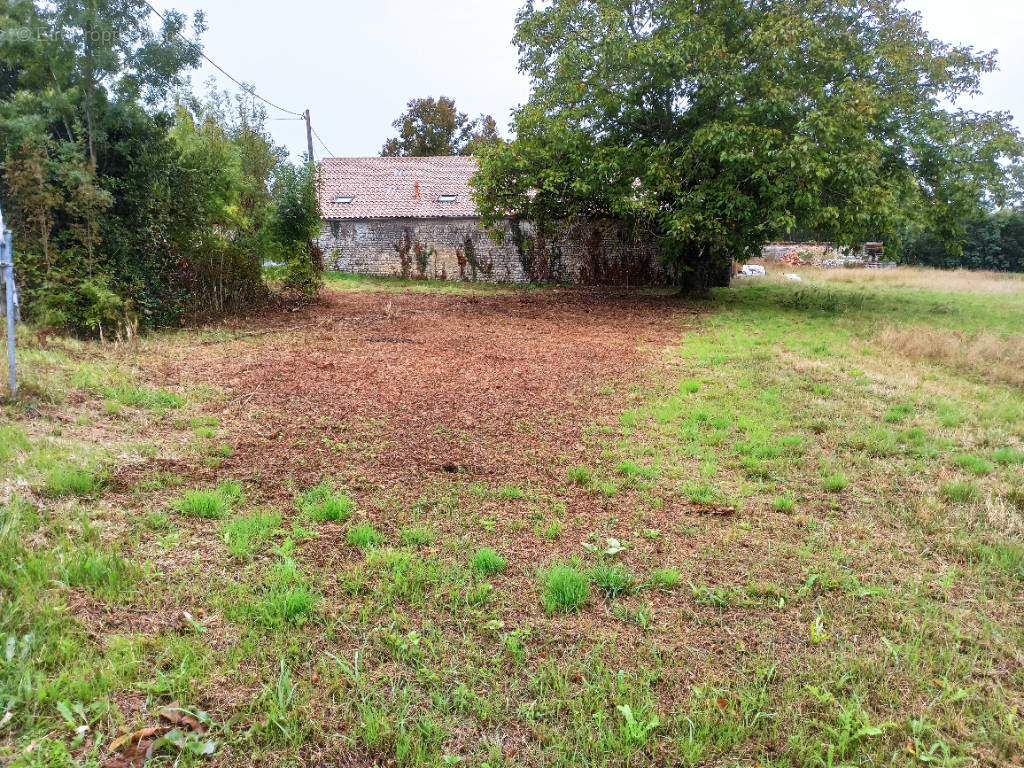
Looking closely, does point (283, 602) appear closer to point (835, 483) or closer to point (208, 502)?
point (208, 502)

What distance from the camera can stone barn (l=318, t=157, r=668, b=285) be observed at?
20906 millimetres

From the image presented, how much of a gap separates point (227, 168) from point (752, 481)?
34.9 ft

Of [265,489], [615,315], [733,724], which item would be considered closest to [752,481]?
[733,724]

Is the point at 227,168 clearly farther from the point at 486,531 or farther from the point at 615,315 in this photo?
the point at 486,531

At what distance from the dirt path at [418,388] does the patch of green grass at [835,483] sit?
1827 millimetres

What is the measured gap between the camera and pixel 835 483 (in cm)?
427

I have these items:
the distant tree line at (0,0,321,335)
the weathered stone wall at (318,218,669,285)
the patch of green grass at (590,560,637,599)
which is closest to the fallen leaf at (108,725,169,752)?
the patch of green grass at (590,560,637,599)

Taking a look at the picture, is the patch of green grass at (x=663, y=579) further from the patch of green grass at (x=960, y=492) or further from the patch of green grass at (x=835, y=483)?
the patch of green grass at (x=960, y=492)

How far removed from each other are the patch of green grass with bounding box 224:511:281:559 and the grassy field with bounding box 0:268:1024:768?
2cm

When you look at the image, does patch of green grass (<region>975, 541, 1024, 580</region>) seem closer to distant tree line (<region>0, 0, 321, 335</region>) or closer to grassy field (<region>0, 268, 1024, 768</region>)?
grassy field (<region>0, 268, 1024, 768</region>)

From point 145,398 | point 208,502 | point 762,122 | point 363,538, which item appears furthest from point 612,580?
point 762,122

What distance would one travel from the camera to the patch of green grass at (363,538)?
3.36m

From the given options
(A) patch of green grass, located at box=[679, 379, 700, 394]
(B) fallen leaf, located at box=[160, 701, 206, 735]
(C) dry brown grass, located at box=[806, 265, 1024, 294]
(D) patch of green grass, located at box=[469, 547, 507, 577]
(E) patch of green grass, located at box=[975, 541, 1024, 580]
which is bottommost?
(E) patch of green grass, located at box=[975, 541, 1024, 580]

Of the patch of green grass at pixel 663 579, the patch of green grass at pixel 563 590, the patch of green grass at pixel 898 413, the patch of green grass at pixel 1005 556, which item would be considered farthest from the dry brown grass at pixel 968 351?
the patch of green grass at pixel 563 590
